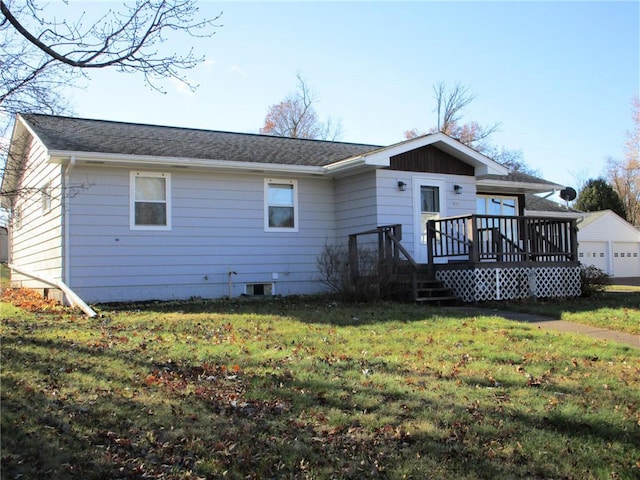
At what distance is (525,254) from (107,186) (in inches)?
358

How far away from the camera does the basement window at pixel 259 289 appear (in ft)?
46.1

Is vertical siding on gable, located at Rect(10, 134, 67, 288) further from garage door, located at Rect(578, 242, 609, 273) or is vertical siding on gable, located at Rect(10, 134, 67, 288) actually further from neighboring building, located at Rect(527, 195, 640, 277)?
garage door, located at Rect(578, 242, 609, 273)

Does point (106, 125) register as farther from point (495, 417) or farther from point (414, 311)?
point (495, 417)

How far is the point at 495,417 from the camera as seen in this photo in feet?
15.7

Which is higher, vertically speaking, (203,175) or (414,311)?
(203,175)

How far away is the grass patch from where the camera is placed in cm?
938

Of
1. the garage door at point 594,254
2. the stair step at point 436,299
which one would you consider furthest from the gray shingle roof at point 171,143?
the garage door at point 594,254

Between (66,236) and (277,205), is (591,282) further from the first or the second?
(66,236)

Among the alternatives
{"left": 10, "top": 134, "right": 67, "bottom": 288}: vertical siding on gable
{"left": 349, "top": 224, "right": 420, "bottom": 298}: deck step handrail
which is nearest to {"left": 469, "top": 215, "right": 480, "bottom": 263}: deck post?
{"left": 349, "top": 224, "right": 420, "bottom": 298}: deck step handrail

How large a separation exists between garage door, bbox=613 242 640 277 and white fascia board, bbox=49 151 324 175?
21571 mm

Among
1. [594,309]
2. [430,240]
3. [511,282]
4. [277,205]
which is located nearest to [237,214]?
[277,205]

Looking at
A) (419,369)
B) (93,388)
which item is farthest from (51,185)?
(419,369)

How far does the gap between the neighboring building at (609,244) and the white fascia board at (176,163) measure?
18771 millimetres

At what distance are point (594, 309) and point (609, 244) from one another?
67.6 feet
